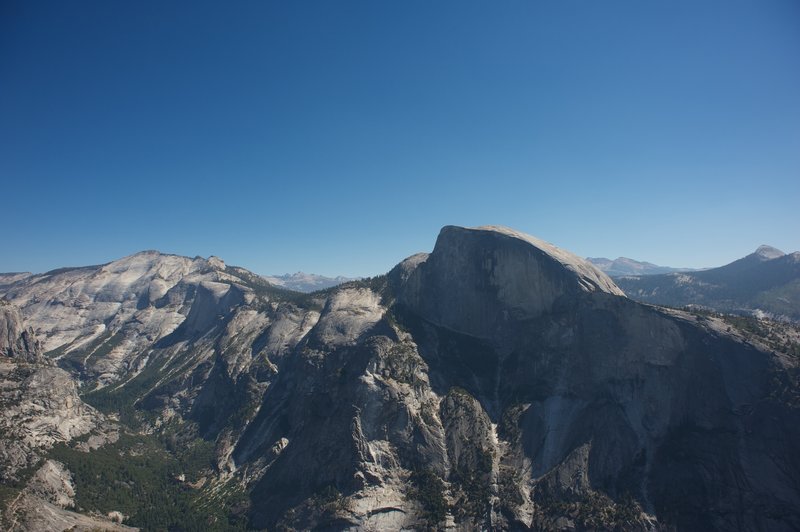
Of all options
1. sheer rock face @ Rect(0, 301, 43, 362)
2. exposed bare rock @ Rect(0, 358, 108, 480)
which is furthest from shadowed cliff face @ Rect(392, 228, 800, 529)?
sheer rock face @ Rect(0, 301, 43, 362)

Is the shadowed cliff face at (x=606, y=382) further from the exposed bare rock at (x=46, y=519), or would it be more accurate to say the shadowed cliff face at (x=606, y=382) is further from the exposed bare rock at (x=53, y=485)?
the exposed bare rock at (x=53, y=485)

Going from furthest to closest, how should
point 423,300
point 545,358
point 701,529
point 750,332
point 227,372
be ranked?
→ point 227,372
point 423,300
point 545,358
point 750,332
point 701,529

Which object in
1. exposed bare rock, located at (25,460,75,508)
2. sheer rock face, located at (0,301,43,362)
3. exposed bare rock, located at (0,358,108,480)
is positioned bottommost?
exposed bare rock, located at (25,460,75,508)

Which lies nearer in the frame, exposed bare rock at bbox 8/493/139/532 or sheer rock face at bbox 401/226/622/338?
exposed bare rock at bbox 8/493/139/532

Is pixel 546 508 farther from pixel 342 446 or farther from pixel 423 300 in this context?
pixel 423 300

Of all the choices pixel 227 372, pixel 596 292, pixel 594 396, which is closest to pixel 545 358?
pixel 594 396

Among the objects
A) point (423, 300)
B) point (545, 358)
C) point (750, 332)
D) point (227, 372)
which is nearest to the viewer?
point (750, 332)

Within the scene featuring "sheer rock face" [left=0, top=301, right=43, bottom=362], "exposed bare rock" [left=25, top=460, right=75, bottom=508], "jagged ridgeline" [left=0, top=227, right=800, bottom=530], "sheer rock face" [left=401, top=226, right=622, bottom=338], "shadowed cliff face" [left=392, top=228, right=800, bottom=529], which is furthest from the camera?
"sheer rock face" [left=0, top=301, right=43, bottom=362]

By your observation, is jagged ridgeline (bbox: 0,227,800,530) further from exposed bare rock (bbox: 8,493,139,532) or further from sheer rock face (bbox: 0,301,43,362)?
sheer rock face (bbox: 0,301,43,362)

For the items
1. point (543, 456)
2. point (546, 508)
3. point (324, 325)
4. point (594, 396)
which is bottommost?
point (546, 508)

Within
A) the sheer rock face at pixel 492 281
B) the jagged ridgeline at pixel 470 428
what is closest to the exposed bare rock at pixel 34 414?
the jagged ridgeline at pixel 470 428
